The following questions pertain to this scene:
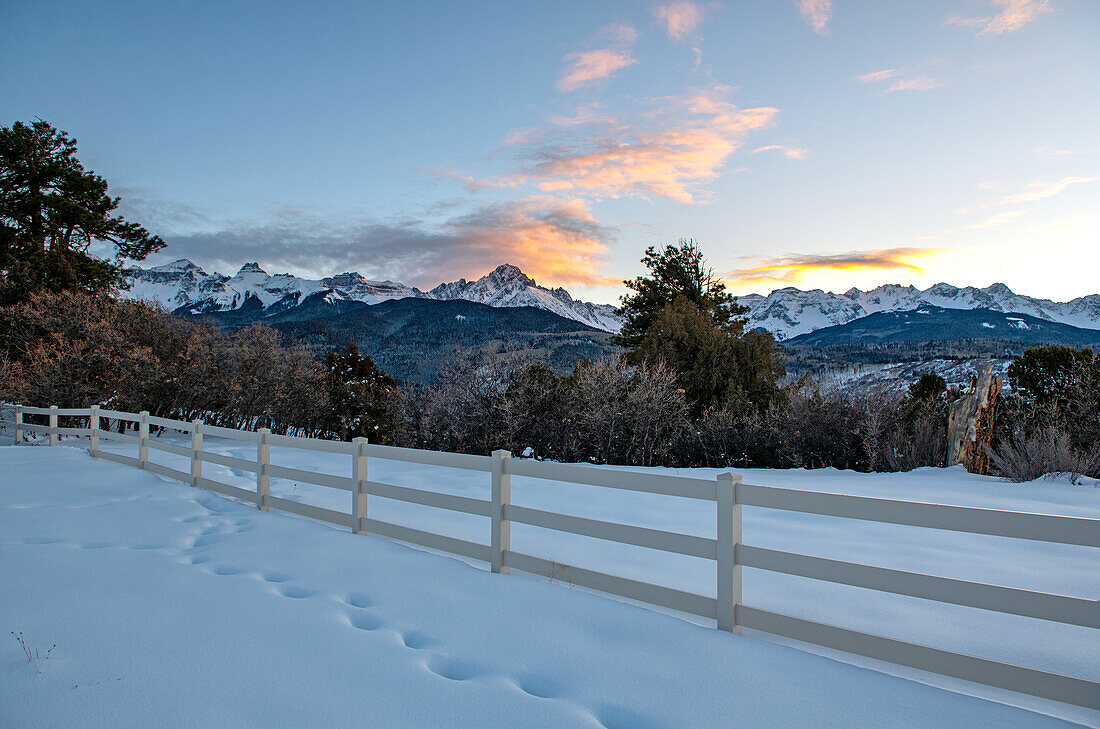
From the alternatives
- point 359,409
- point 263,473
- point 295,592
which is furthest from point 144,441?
point 359,409

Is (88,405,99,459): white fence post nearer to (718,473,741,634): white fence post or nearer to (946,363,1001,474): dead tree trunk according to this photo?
(718,473,741,634): white fence post

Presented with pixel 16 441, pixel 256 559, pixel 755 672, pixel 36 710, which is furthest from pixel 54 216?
pixel 755 672

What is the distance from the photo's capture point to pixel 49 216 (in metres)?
28.2

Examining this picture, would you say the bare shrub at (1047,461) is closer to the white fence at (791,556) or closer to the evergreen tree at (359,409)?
the white fence at (791,556)

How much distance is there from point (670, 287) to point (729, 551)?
96.6 feet

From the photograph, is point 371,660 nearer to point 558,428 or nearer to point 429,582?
point 429,582

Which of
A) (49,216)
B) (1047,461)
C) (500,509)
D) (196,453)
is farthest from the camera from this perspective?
(49,216)

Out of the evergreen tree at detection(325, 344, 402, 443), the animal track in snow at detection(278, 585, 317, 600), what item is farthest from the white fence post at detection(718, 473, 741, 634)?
the evergreen tree at detection(325, 344, 402, 443)

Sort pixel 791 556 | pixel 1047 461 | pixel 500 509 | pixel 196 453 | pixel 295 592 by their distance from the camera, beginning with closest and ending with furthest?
pixel 791 556 < pixel 295 592 < pixel 500 509 < pixel 196 453 < pixel 1047 461

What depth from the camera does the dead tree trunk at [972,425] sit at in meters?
13.4

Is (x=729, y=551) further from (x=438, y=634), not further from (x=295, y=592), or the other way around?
(x=295, y=592)

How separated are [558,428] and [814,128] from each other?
395 inches

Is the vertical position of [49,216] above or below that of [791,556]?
above

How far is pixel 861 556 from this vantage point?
6.38m
